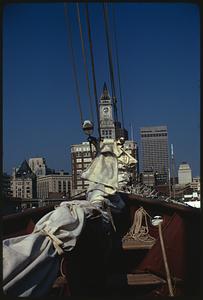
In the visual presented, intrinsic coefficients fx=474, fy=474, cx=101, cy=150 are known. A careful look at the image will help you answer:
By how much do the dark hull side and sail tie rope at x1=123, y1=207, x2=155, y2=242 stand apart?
0.34 feet

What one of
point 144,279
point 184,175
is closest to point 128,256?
point 144,279

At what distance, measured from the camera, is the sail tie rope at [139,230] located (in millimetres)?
5617

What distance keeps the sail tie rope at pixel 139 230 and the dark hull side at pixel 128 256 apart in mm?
102

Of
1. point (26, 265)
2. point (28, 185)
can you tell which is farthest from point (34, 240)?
point (28, 185)

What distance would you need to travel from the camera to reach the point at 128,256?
522 cm

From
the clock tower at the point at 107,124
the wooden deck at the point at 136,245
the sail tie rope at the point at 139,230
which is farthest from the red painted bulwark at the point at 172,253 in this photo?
the clock tower at the point at 107,124

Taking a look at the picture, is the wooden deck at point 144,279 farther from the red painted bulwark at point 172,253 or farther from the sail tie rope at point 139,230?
the sail tie rope at point 139,230

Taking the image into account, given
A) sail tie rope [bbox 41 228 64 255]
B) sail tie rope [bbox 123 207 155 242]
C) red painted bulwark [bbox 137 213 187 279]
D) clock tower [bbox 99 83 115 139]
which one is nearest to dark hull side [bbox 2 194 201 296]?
red painted bulwark [bbox 137 213 187 279]

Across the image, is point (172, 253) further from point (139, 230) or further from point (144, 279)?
point (139, 230)

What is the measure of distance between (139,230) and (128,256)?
55 centimetres

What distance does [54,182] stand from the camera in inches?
5320

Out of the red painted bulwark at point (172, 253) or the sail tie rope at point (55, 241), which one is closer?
the sail tie rope at point (55, 241)

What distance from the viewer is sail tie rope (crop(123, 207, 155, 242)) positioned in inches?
221

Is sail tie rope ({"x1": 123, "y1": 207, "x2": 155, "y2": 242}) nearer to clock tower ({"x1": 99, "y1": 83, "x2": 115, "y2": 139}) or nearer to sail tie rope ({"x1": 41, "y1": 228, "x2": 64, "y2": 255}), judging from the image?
clock tower ({"x1": 99, "y1": 83, "x2": 115, "y2": 139})
